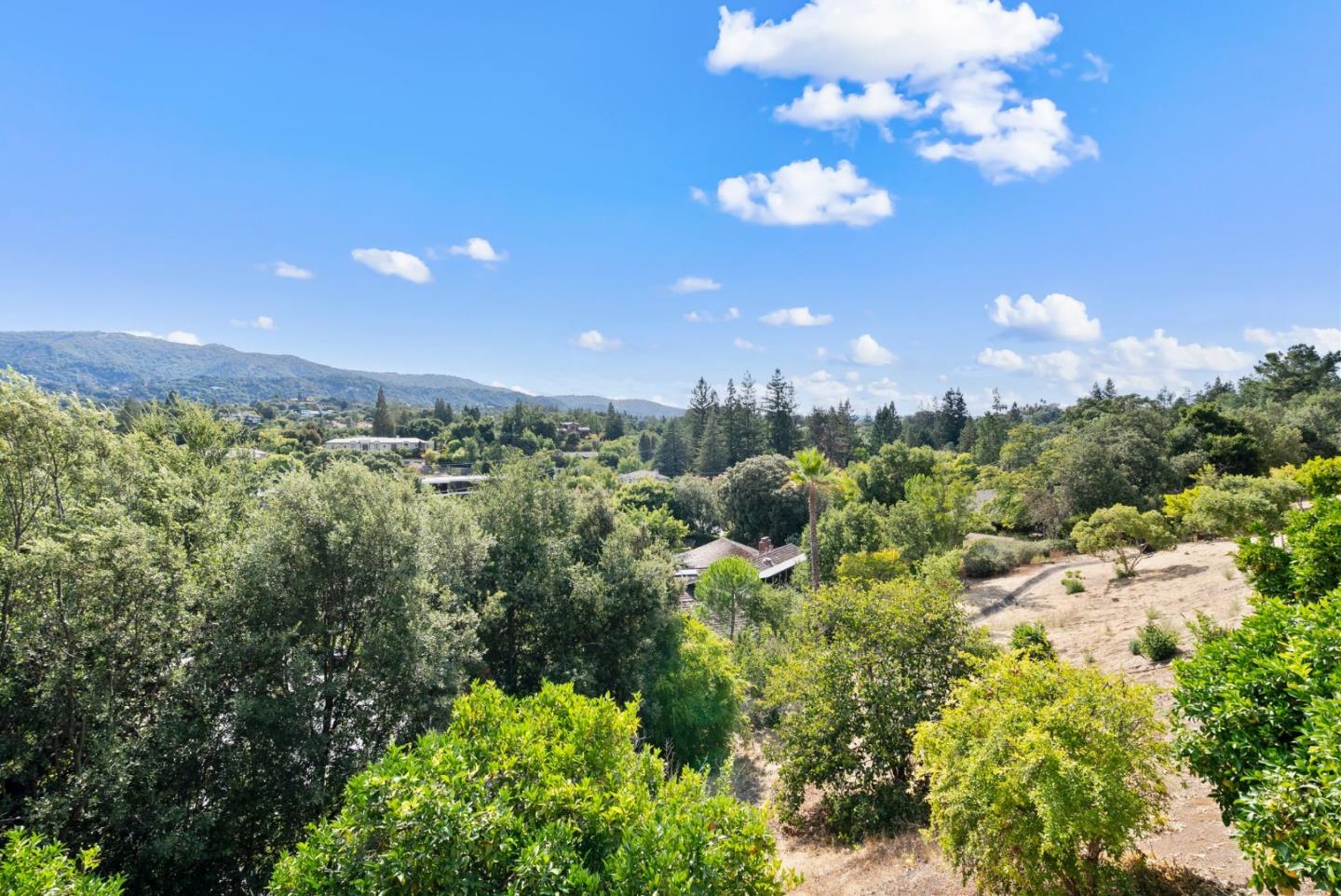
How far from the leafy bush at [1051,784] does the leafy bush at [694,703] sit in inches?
332

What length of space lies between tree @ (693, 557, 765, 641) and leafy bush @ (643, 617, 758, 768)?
25.5 feet

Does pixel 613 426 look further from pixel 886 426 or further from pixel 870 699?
pixel 870 699

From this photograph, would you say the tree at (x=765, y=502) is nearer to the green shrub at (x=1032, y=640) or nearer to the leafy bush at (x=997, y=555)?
the leafy bush at (x=997, y=555)

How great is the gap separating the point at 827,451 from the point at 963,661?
6245cm

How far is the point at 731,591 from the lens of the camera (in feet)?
79.6

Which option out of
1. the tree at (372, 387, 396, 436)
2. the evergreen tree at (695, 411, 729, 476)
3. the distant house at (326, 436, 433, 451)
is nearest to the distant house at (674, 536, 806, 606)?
the evergreen tree at (695, 411, 729, 476)

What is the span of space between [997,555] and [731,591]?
16292 millimetres

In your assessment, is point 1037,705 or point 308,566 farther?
point 308,566

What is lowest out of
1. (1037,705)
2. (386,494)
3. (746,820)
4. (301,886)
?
(301,886)

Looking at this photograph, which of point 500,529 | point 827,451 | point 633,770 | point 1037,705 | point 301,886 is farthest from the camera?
point 827,451

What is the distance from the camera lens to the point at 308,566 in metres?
9.60

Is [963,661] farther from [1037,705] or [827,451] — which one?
[827,451]

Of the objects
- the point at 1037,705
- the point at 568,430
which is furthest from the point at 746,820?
the point at 568,430

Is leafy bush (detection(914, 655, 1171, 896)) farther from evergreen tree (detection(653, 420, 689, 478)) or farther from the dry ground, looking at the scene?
evergreen tree (detection(653, 420, 689, 478))
